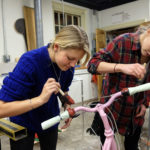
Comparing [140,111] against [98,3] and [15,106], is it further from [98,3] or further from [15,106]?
[98,3]

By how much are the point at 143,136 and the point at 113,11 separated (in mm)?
3298

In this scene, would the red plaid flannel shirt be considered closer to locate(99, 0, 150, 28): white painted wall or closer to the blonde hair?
the blonde hair

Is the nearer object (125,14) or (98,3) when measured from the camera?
(125,14)

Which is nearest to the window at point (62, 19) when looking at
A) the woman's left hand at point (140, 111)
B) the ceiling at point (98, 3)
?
the ceiling at point (98, 3)

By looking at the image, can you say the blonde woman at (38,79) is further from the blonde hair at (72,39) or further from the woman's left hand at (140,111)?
the woman's left hand at (140,111)

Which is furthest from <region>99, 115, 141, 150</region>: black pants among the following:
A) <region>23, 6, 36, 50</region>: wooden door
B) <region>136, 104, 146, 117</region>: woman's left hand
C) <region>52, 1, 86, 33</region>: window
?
<region>52, 1, 86, 33</region>: window

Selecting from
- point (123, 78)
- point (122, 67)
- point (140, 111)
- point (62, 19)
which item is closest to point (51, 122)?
point (122, 67)

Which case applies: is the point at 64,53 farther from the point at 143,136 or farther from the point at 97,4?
the point at 97,4

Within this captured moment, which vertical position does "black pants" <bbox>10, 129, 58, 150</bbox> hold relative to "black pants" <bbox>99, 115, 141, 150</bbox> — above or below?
above

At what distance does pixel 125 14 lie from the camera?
13.8ft

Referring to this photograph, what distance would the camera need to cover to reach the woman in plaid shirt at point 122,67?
3.05 feet

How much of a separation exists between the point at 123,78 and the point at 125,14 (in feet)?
12.0

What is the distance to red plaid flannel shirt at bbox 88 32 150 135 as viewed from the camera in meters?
0.98

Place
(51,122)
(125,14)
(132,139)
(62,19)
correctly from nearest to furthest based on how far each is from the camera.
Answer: (51,122) → (132,139) → (62,19) → (125,14)
